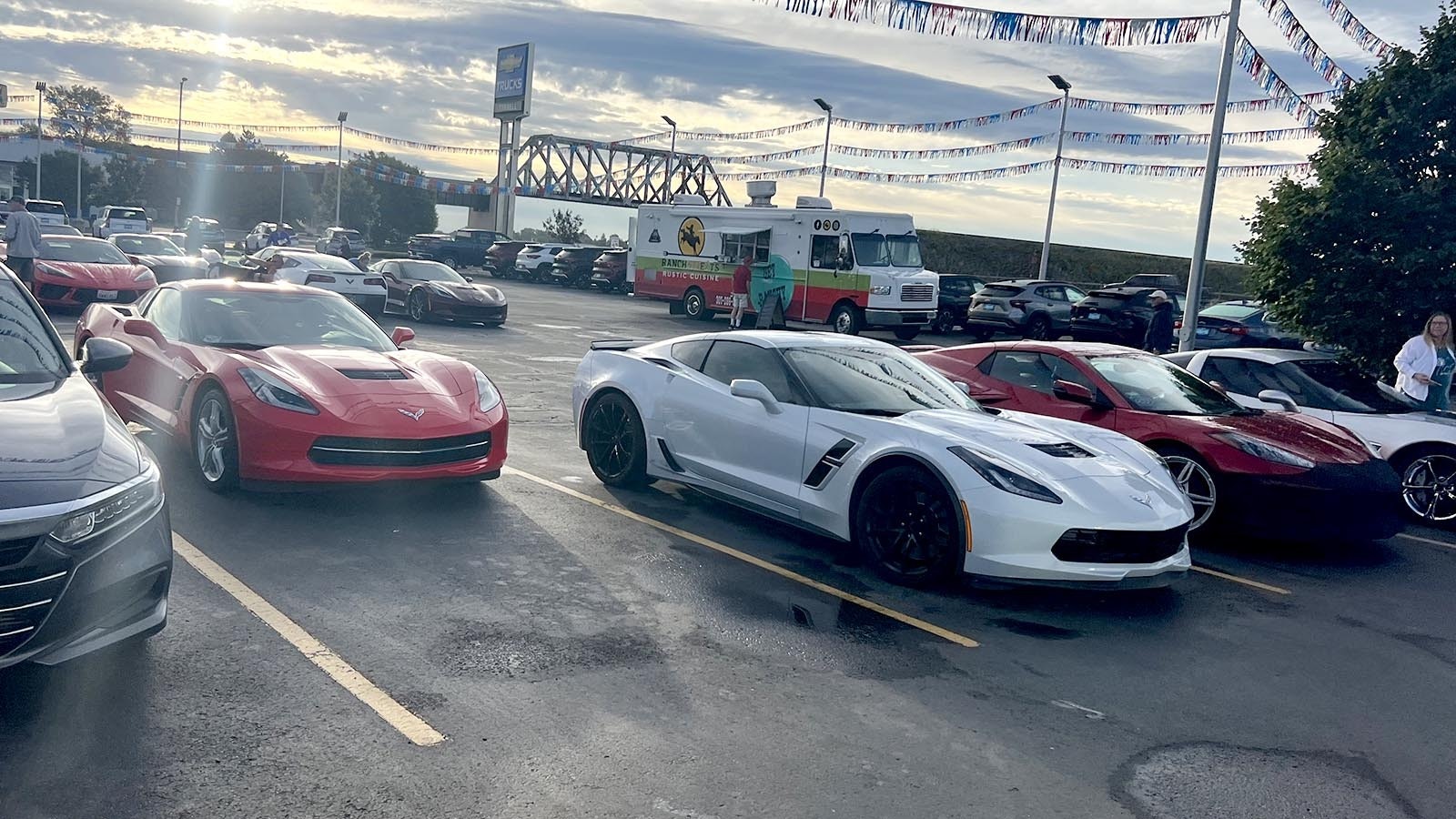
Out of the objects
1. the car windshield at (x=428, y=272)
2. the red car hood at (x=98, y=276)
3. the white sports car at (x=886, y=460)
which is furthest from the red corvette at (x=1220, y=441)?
the car windshield at (x=428, y=272)

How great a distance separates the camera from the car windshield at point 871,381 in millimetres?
6977

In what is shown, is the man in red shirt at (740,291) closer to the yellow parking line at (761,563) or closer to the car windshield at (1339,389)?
the car windshield at (1339,389)

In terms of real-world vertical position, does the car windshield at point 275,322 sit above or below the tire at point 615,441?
above

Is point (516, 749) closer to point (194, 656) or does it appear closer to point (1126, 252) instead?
point (194, 656)

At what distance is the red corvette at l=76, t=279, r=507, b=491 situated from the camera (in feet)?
22.4

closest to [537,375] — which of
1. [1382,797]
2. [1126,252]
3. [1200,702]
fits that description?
→ [1200,702]

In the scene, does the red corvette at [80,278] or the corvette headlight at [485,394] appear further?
the red corvette at [80,278]

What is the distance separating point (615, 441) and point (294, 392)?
2224 millimetres

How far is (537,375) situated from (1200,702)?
1106cm

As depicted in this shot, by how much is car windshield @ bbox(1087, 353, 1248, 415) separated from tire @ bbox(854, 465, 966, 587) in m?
2.78

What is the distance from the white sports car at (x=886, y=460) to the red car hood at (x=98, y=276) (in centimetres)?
1285

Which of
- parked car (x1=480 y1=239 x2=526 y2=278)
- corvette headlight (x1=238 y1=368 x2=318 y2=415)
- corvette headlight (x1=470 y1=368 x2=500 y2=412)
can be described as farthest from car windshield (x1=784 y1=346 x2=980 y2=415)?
parked car (x1=480 y1=239 x2=526 y2=278)

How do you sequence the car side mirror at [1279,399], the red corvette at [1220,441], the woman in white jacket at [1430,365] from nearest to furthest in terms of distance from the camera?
the red corvette at [1220,441] → the car side mirror at [1279,399] → the woman in white jacket at [1430,365]

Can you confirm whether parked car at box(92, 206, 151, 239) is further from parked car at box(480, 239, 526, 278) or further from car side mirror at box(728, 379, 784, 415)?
car side mirror at box(728, 379, 784, 415)
